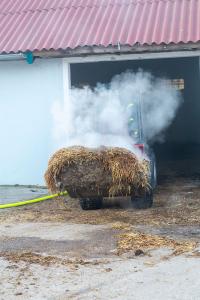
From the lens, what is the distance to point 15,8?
573 inches

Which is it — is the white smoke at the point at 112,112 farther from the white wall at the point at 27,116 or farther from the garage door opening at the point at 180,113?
the garage door opening at the point at 180,113

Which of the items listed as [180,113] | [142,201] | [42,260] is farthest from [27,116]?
[180,113]

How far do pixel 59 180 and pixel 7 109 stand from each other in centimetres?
438

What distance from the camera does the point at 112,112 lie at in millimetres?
9969

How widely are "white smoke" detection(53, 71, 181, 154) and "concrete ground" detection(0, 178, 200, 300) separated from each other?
1.28m

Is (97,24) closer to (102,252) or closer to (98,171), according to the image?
(98,171)

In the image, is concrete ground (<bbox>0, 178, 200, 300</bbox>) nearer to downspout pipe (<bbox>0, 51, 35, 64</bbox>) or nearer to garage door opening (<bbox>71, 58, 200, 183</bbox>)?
downspout pipe (<bbox>0, 51, 35, 64</bbox>)

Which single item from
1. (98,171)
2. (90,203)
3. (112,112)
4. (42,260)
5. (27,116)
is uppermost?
(27,116)

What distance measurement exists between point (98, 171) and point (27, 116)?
14.0ft

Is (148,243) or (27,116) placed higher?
(27,116)

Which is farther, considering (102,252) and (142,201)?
(142,201)

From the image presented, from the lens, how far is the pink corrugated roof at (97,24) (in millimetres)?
11719

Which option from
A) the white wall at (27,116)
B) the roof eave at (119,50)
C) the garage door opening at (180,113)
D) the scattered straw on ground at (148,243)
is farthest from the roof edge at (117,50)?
the scattered straw on ground at (148,243)

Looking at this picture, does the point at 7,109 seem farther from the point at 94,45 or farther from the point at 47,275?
the point at 47,275
